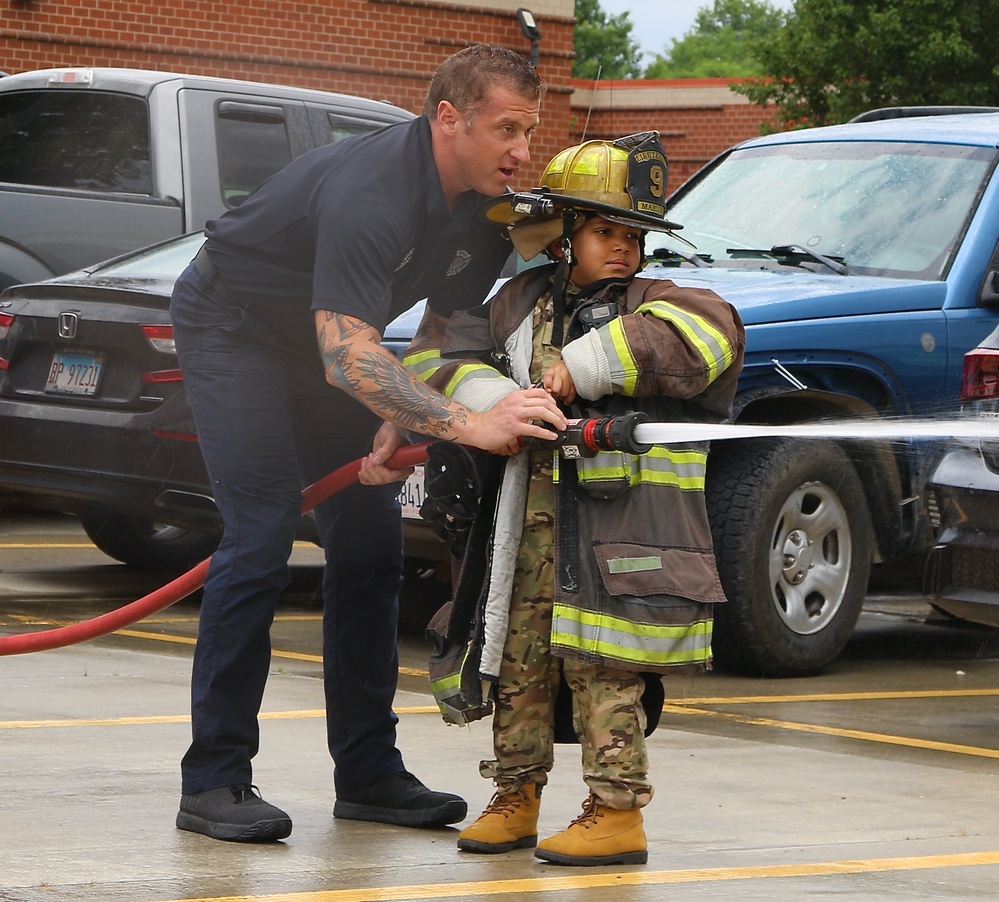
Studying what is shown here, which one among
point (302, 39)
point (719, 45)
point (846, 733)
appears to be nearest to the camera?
point (846, 733)

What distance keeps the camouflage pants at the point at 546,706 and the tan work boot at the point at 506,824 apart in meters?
0.05

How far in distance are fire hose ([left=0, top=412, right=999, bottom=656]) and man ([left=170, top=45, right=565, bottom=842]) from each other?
0.07 meters

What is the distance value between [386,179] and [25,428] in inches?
159

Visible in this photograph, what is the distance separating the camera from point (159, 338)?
7.83m

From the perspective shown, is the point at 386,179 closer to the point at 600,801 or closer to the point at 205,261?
the point at 205,261

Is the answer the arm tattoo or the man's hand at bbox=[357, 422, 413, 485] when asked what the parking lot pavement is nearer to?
the man's hand at bbox=[357, 422, 413, 485]

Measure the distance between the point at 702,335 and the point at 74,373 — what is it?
428 cm

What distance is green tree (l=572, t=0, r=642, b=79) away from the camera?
2662 inches

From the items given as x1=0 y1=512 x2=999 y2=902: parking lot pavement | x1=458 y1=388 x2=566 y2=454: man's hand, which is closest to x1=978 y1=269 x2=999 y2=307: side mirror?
x1=0 y1=512 x2=999 y2=902: parking lot pavement

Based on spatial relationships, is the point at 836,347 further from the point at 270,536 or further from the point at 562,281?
the point at 270,536

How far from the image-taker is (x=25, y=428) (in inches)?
320

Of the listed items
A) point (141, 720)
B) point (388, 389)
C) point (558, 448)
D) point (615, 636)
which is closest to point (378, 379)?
point (388, 389)

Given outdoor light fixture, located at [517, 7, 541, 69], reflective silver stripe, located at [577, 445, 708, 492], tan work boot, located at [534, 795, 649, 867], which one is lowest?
tan work boot, located at [534, 795, 649, 867]

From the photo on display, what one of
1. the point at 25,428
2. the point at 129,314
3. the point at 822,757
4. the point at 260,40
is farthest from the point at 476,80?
the point at 260,40
